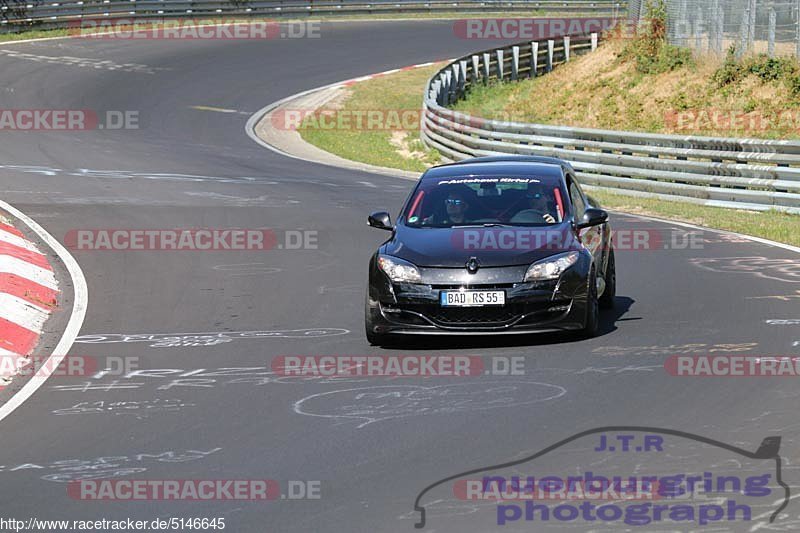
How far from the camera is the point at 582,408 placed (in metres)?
9.05

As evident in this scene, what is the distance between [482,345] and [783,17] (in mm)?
22992

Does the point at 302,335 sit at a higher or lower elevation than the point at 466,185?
lower

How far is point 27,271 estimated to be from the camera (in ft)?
50.3

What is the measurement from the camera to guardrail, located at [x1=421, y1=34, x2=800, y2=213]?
72.0 feet

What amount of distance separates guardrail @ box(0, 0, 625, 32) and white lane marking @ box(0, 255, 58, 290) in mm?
33422

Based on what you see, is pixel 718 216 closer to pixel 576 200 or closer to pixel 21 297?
pixel 576 200

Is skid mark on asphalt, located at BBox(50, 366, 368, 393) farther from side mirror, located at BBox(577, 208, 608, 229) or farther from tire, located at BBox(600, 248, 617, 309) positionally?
tire, located at BBox(600, 248, 617, 309)

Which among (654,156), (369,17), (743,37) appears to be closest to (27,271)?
(654,156)

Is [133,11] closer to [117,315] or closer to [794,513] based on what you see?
[117,315]

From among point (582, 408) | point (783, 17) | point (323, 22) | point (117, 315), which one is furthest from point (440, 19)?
point (582, 408)

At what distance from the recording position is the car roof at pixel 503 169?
1284 centimetres

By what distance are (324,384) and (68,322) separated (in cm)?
416

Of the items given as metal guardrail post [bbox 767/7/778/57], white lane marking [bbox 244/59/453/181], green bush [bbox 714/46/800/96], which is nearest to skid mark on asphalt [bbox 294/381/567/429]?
white lane marking [bbox 244/59/453/181]

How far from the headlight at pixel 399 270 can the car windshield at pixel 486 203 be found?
814mm
